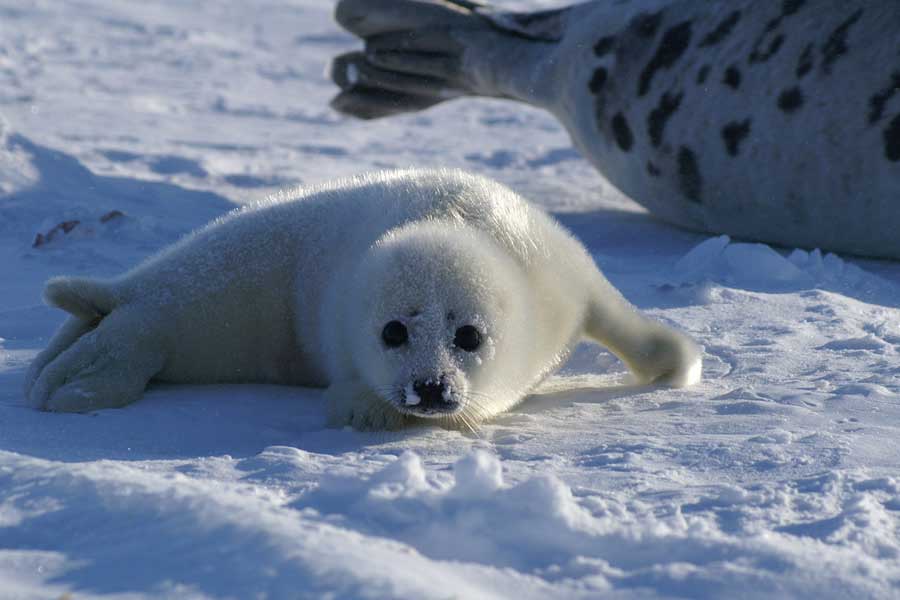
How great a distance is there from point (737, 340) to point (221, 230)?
3.58 feet

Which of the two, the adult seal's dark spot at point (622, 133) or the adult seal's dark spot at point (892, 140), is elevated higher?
the adult seal's dark spot at point (622, 133)

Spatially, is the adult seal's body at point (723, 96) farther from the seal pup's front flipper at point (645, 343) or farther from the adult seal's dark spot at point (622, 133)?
the seal pup's front flipper at point (645, 343)

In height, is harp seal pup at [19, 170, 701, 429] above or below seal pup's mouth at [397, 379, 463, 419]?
above

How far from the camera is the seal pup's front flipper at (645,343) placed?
2484mm

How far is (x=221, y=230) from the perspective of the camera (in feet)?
8.40

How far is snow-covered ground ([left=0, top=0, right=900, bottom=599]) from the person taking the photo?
56.2 inches

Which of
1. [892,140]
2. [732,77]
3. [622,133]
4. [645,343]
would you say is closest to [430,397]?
[645,343]

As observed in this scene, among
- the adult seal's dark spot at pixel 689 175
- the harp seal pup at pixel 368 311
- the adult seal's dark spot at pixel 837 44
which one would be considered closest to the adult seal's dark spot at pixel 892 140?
the adult seal's dark spot at pixel 837 44

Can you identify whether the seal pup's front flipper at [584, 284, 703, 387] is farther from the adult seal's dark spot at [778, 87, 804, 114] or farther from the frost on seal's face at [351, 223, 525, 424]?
the adult seal's dark spot at [778, 87, 804, 114]

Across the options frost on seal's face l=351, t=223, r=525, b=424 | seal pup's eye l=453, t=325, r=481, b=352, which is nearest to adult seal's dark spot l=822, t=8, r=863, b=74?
frost on seal's face l=351, t=223, r=525, b=424

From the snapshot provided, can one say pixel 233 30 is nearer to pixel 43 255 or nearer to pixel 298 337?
pixel 43 255

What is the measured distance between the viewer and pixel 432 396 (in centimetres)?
206

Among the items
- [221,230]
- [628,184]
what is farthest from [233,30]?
[221,230]

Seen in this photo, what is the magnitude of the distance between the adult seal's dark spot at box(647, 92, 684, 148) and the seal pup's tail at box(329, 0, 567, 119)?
0.72 meters
